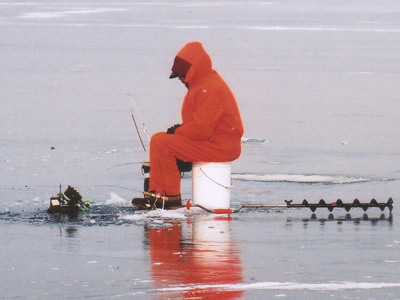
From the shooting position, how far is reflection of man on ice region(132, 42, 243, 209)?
10172 mm

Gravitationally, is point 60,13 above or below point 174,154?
above

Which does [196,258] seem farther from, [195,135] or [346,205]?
[346,205]

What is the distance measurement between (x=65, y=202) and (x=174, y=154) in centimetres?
89

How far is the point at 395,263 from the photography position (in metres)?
8.20

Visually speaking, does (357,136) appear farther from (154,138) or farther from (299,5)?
(299,5)

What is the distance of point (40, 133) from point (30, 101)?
3.69m

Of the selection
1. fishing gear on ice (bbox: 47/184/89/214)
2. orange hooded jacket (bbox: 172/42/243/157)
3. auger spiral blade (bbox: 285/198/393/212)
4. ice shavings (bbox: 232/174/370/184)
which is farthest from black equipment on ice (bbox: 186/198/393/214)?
ice shavings (bbox: 232/174/370/184)

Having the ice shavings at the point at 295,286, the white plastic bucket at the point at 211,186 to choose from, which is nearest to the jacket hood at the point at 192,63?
the white plastic bucket at the point at 211,186

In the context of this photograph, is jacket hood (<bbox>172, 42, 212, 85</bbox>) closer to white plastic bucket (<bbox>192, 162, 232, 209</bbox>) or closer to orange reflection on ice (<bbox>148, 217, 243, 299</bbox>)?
white plastic bucket (<bbox>192, 162, 232, 209</bbox>)

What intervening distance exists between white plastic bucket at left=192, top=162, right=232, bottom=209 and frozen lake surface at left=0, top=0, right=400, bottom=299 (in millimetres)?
250

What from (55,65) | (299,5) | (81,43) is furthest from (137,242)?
(299,5)

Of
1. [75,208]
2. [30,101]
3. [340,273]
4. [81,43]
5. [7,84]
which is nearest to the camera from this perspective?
[340,273]

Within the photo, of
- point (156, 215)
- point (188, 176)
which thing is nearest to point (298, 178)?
point (188, 176)

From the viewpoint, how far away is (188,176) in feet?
40.7
